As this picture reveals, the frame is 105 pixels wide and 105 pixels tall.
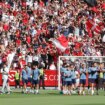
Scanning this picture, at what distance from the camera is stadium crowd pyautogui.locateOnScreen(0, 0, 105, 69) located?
42031 millimetres

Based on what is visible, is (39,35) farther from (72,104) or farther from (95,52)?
(72,104)

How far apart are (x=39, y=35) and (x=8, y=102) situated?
1696cm

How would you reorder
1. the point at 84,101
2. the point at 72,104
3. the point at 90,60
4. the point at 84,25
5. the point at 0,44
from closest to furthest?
the point at 72,104 → the point at 84,101 → the point at 90,60 → the point at 0,44 → the point at 84,25

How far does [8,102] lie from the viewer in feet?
91.4

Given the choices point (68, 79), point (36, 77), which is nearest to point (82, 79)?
point (68, 79)

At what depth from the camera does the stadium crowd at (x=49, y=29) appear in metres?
42.0


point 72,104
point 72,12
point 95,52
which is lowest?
point 72,104

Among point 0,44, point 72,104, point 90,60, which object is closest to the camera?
point 72,104

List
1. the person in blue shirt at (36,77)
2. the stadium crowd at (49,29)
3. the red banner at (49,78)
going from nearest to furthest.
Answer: the person in blue shirt at (36,77) < the red banner at (49,78) < the stadium crowd at (49,29)

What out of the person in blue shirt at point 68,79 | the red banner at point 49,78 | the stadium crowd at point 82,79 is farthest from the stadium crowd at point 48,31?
the person in blue shirt at point 68,79

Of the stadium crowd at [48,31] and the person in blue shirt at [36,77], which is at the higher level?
the stadium crowd at [48,31]

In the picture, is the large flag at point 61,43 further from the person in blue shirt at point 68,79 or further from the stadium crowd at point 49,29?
the person in blue shirt at point 68,79

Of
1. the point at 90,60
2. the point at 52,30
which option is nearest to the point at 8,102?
the point at 90,60

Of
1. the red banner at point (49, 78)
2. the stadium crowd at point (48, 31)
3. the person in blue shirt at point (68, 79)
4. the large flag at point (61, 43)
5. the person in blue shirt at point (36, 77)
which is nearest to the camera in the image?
the person in blue shirt at point (68, 79)
